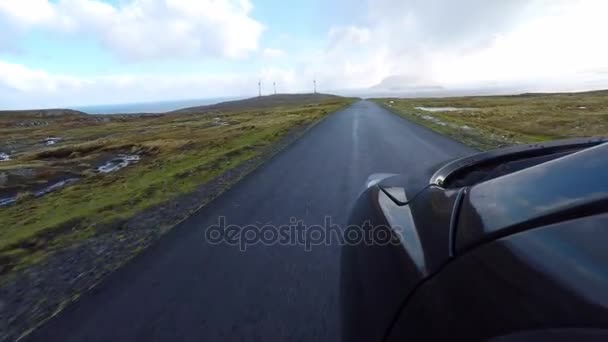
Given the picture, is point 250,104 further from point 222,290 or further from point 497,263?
point 497,263

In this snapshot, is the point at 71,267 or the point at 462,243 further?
the point at 71,267

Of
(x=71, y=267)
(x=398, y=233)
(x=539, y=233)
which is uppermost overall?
(x=539, y=233)

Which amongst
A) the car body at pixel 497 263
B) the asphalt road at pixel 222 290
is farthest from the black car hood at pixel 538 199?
the asphalt road at pixel 222 290

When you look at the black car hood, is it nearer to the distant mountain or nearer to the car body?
the car body

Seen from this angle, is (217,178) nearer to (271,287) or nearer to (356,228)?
(271,287)

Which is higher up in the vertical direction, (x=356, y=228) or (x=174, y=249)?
(x=356, y=228)

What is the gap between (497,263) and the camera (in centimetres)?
115

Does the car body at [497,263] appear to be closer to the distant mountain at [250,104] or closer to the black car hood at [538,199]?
the black car hood at [538,199]

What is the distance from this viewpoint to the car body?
929 mm

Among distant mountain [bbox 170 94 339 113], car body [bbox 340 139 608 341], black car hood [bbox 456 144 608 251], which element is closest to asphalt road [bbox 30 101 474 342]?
car body [bbox 340 139 608 341]

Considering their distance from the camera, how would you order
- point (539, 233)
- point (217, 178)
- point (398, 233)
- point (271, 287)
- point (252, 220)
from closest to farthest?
1. point (539, 233)
2. point (398, 233)
3. point (271, 287)
4. point (252, 220)
5. point (217, 178)

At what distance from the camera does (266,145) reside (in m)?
15.0

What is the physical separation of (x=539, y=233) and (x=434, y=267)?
42cm

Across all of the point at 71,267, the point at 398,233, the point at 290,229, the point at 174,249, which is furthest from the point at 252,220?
the point at 398,233
